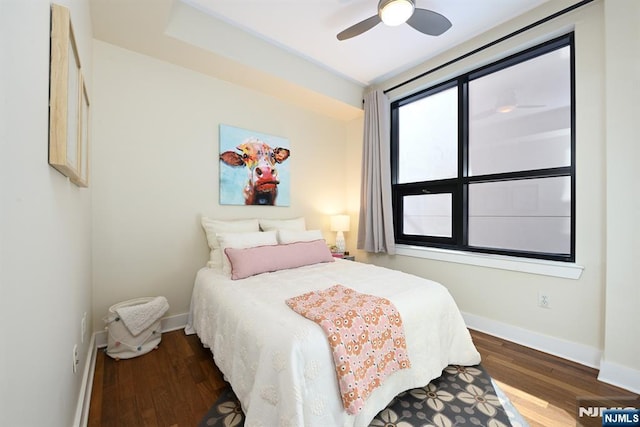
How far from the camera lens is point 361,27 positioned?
6.61ft

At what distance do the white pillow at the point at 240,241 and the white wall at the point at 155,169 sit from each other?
1.58 feet

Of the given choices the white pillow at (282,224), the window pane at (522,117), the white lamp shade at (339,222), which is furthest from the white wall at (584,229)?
the white pillow at (282,224)

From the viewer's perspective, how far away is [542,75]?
7.37ft

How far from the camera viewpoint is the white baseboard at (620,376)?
1.65 metres

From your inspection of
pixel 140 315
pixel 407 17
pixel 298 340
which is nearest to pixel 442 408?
pixel 298 340

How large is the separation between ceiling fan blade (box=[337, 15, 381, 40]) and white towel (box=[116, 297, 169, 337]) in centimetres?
262

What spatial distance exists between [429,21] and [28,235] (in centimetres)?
248

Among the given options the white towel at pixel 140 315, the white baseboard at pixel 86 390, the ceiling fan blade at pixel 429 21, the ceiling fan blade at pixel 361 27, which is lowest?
the white baseboard at pixel 86 390

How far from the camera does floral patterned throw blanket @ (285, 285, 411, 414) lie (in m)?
1.20

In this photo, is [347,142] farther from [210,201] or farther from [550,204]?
[550,204]

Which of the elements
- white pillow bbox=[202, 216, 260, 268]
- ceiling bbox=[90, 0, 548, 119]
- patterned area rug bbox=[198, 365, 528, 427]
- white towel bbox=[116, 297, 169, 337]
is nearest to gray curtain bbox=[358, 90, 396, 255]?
ceiling bbox=[90, 0, 548, 119]

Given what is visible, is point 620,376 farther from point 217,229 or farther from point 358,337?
point 217,229

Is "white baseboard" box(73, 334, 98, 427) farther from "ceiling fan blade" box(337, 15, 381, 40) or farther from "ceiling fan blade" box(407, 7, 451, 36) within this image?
"ceiling fan blade" box(407, 7, 451, 36)

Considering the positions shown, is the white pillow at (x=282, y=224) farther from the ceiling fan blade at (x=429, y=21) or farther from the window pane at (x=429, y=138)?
the ceiling fan blade at (x=429, y=21)
